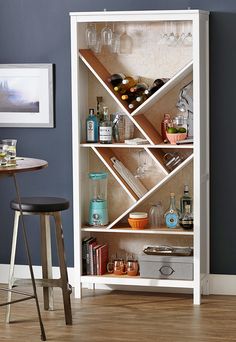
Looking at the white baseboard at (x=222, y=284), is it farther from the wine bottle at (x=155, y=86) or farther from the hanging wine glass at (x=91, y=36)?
the hanging wine glass at (x=91, y=36)

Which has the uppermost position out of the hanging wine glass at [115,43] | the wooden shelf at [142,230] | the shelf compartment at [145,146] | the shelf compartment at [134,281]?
the hanging wine glass at [115,43]

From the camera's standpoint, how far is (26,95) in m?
5.73

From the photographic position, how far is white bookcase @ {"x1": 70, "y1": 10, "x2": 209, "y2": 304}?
5194mm

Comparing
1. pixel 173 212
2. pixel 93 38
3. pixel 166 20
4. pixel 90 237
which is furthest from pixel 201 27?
pixel 90 237

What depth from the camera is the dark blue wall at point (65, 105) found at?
534 centimetres

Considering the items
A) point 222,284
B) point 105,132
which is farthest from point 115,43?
point 222,284

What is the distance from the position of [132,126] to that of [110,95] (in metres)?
0.27

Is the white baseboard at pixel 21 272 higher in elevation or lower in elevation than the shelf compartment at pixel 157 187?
lower

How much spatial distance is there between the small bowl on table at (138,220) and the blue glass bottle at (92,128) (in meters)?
0.55

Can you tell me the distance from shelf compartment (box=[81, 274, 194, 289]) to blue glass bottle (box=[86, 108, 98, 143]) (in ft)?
2.95

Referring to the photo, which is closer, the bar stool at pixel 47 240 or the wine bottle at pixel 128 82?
the bar stool at pixel 47 240

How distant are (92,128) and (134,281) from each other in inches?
40.6

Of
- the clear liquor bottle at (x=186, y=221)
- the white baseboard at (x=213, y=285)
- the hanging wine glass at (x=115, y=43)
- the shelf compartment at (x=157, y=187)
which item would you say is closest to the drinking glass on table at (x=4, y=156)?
the shelf compartment at (x=157, y=187)

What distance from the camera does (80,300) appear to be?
541cm
